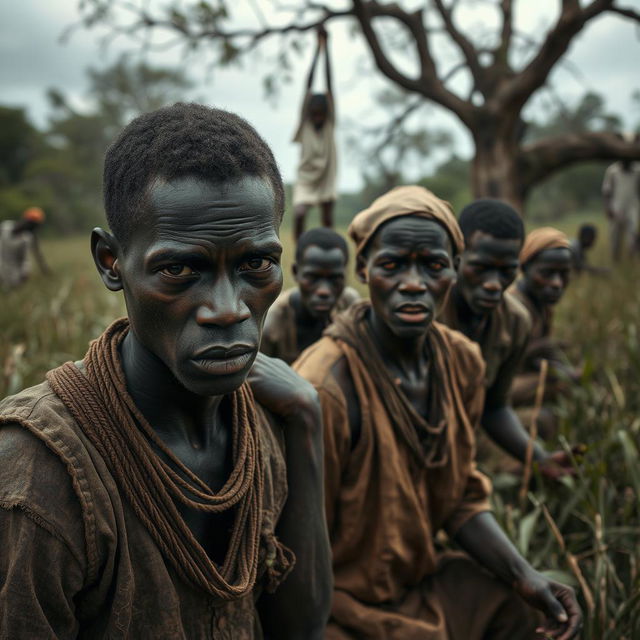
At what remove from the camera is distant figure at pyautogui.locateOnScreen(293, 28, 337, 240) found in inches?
256

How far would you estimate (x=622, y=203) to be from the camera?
427 inches

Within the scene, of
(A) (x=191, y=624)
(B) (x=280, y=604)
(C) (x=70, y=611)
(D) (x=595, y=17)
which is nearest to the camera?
(C) (x=70, y=611)

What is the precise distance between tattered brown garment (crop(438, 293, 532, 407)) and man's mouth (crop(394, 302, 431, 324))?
3.03 feet

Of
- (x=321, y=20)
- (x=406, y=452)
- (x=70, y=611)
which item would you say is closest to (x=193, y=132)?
(x=70, y=611)

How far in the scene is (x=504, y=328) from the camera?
2932 mm

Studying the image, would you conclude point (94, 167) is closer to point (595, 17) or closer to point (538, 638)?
point (595, 17)

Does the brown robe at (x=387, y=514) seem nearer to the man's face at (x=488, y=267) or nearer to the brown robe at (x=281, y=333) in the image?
the man's face at (x=488, y=267)

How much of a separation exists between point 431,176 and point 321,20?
23.5 m

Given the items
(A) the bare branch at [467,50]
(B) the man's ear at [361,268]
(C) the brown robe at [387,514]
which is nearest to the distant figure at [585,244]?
(A) the bare branch at [467,50]

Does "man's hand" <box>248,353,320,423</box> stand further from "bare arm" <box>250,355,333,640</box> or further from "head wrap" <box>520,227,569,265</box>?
"head wrap" <box>520,227,569,265</box>

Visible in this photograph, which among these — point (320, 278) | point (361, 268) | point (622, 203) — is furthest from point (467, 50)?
point (361, 268)

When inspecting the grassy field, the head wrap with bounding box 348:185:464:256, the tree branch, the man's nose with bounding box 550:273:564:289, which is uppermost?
the tree branch

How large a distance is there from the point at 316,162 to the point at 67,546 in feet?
19.6

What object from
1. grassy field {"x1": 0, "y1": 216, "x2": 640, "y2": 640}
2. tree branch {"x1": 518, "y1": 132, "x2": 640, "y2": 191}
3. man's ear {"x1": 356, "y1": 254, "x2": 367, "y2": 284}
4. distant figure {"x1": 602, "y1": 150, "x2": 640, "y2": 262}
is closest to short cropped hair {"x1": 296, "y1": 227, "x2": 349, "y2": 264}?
man's ear {"x1": 356, "y1": 254, "x2": 367, "y2": 284}
